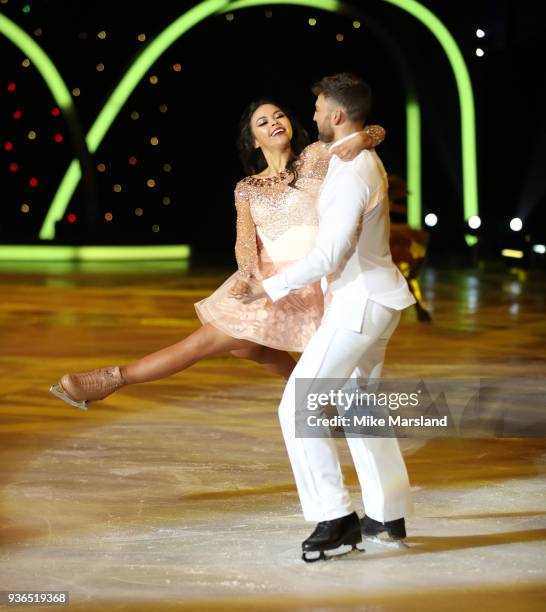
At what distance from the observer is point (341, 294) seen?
348 centimetres

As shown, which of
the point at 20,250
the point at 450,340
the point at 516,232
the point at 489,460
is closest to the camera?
the point at 489,460

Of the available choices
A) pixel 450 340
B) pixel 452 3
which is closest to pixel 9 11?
pixel 452 3

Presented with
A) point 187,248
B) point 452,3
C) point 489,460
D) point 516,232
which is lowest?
point 187,248

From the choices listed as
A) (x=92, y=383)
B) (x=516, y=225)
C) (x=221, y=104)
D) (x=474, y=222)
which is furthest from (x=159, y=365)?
(x=221, y=104)

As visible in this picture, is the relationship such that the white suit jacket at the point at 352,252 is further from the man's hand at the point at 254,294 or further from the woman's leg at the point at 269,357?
the woman's leg at the point at 269,357

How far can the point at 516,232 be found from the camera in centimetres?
1530

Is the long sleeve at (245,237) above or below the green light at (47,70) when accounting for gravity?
above

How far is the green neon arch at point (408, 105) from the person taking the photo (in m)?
16.9

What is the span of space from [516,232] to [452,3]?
18.1ft

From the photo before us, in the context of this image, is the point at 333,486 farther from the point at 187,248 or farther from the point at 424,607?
the point at 187,248

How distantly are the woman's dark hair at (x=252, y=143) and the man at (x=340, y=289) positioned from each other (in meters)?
0.64

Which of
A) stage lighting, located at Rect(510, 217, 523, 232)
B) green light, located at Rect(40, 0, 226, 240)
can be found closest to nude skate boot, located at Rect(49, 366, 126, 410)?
stage lighting, located at Rect(510, 217, 523, 232)

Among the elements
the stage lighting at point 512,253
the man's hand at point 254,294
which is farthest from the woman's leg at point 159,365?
the stage lighting at point 512,253

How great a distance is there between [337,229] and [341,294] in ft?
0.75
